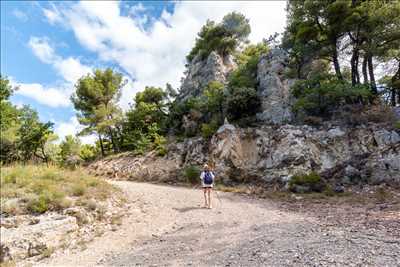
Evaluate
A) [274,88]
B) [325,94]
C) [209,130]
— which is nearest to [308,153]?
[325,94]

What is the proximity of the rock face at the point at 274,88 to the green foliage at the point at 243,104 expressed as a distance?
569 mm

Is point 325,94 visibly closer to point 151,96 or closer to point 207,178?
point 207,178

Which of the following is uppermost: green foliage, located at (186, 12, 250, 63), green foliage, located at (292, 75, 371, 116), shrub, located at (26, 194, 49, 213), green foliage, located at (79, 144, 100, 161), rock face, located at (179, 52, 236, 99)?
green foliage, located at (186, 12, 250, 63)

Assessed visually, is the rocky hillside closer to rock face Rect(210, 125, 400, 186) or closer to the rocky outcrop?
rock face Rect(210, 125, 400, 186)

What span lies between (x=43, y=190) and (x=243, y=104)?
39.2 feet

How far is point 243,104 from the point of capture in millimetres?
15797

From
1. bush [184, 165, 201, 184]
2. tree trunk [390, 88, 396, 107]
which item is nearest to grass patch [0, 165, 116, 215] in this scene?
bush [184, 165, 201, 184]

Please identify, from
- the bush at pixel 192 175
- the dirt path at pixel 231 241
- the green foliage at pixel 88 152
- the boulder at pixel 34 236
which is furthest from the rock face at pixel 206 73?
the boulder at pixel 34 236

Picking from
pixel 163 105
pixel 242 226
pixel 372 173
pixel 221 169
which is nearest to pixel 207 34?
pixel 163 105

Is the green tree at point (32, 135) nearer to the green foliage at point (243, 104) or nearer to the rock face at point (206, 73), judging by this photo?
the rock face at point (206, 73)

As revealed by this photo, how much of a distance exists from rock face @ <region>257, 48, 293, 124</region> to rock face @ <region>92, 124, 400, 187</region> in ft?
4.91

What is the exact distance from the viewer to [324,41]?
1555cm

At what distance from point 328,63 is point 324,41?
7.92 feet

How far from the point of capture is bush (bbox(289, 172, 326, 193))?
9836 millimetres
